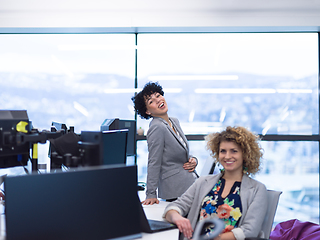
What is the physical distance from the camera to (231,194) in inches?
67.4

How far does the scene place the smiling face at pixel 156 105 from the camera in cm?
233

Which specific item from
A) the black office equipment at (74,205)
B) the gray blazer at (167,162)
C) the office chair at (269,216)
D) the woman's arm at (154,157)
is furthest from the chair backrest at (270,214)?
the black office equipment at (74,205)

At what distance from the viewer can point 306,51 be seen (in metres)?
4.07

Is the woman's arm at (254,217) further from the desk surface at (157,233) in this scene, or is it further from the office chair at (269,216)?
the desk surface at (157,233)

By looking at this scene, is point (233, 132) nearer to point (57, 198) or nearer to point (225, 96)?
point (57, 198)

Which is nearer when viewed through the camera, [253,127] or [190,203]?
[190,203]

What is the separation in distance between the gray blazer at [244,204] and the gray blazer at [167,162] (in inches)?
13.4

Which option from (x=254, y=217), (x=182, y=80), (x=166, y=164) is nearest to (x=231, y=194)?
(x=254, y=217)

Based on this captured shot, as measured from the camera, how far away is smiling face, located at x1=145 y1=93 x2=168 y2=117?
2330 millimetres

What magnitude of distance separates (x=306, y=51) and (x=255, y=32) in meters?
0.78

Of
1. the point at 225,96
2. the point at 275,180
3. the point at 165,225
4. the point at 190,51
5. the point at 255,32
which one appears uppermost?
the point at 255,32

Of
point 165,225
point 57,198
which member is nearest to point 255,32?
point 165,225

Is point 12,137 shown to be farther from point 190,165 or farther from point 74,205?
point 190,165

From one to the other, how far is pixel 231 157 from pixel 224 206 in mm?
292
